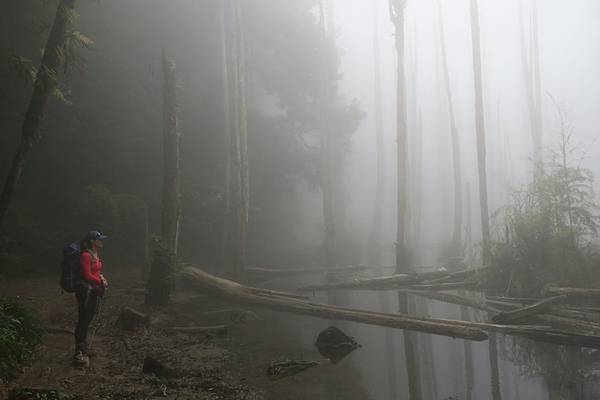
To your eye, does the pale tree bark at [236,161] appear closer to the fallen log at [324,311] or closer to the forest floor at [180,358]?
the fallen log at [324,311]

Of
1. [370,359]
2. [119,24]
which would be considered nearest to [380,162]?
[119,24]

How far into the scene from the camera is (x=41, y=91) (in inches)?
353

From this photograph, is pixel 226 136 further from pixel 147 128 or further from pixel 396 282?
pixel 396 282

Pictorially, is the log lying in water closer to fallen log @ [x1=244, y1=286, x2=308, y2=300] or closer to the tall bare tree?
the tall bare tree

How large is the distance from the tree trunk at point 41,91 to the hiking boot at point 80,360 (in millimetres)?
4505

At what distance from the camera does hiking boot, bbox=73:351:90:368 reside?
5955 millimetres

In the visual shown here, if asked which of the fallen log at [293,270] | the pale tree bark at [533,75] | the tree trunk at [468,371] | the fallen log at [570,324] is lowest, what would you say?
the tree trunk at [468,371]

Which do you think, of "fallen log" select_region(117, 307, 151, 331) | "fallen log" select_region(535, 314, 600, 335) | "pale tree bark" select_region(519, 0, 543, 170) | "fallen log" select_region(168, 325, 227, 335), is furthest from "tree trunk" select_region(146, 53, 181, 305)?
"pale tree bark" select_region(519, 0, 543, 170)

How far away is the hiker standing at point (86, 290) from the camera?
241 inches

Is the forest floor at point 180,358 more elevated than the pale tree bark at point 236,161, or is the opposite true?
the pale tree bark at point 236,161

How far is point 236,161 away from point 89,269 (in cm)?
994

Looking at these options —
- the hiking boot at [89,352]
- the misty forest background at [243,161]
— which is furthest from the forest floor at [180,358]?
the misty forest background at [243,161]

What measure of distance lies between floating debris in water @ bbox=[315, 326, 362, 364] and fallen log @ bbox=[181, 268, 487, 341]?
0.88 metres

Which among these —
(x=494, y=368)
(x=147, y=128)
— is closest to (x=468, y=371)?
(x=494, y=368)
